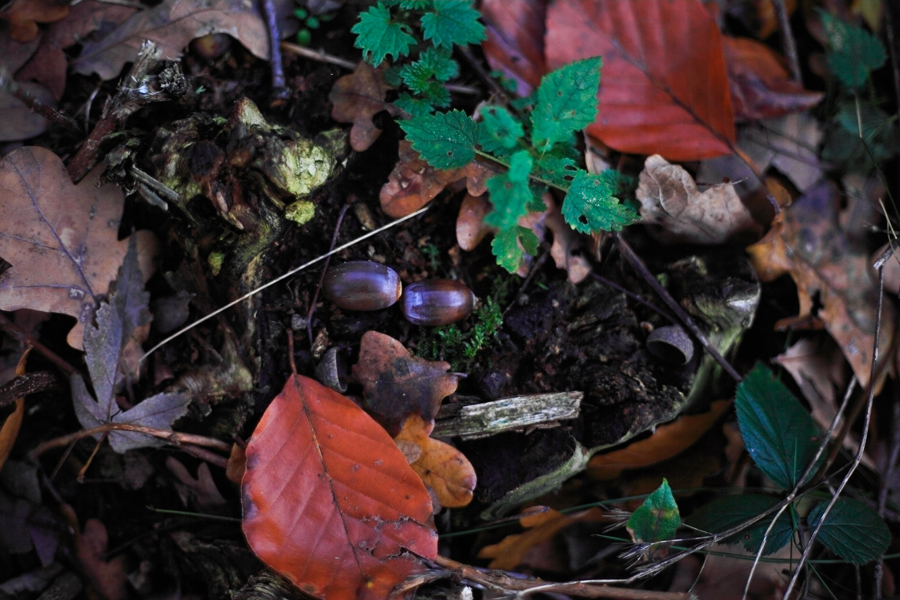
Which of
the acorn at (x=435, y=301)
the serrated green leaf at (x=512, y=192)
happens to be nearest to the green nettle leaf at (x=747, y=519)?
the acorn at (x=435, y=301)

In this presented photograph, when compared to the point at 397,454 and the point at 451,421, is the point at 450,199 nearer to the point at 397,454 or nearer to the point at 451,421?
the point at 451,421

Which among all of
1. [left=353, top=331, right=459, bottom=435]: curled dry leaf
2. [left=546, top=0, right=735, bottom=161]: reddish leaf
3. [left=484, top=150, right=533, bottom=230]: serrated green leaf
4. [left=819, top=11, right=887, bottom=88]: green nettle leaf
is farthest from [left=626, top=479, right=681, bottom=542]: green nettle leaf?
[left=819, top=11, right=887, bottom=88]: green nettle leaf

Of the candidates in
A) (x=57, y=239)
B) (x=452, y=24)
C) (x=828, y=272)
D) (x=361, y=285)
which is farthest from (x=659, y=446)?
(x=57, y=239)

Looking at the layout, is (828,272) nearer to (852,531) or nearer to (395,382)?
(852,531)

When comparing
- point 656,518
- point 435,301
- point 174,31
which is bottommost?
point 656,518

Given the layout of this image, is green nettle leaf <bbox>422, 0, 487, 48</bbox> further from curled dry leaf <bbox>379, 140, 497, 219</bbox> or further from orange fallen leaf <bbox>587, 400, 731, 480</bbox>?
orange fallen leaf <bbox>587, 400, 731, 480</bbox>
